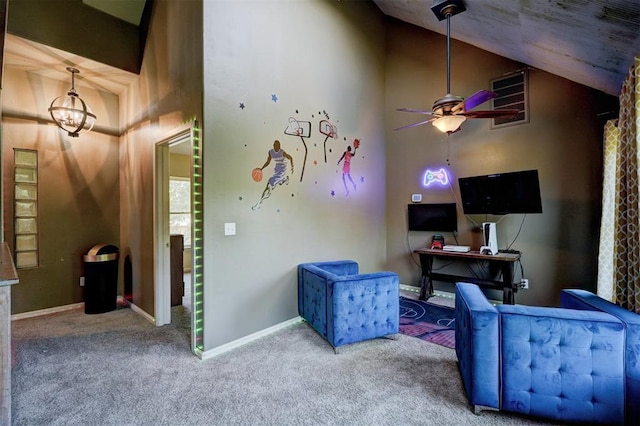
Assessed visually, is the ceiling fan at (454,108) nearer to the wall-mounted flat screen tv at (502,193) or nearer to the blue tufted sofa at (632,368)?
the wall-mounted flat screen tv at (502,193)

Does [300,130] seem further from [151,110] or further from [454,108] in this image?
[151,110]

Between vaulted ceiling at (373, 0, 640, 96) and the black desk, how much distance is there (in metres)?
2.19

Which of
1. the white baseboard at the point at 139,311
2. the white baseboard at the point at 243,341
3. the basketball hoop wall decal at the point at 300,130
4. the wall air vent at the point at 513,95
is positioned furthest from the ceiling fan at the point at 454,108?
the white baseboard at the point at 139,311

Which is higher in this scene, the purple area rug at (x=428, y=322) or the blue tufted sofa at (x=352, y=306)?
the blue tufted sofa at (x=352, y=306)

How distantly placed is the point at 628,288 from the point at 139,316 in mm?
5011

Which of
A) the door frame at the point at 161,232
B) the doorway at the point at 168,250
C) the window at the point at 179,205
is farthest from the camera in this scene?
the window at the point at 179,205

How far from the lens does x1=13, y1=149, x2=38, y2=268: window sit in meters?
3.73

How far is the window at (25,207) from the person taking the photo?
12.2ft

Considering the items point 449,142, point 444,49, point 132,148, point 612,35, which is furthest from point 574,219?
point 132,148

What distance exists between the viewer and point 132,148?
4.11 metres

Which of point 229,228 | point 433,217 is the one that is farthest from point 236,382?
point 433,217

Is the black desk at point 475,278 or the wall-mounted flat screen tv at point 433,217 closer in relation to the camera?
the black desk at point 475,278

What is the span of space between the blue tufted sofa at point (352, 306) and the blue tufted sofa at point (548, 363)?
1069mm

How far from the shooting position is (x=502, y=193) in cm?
376
